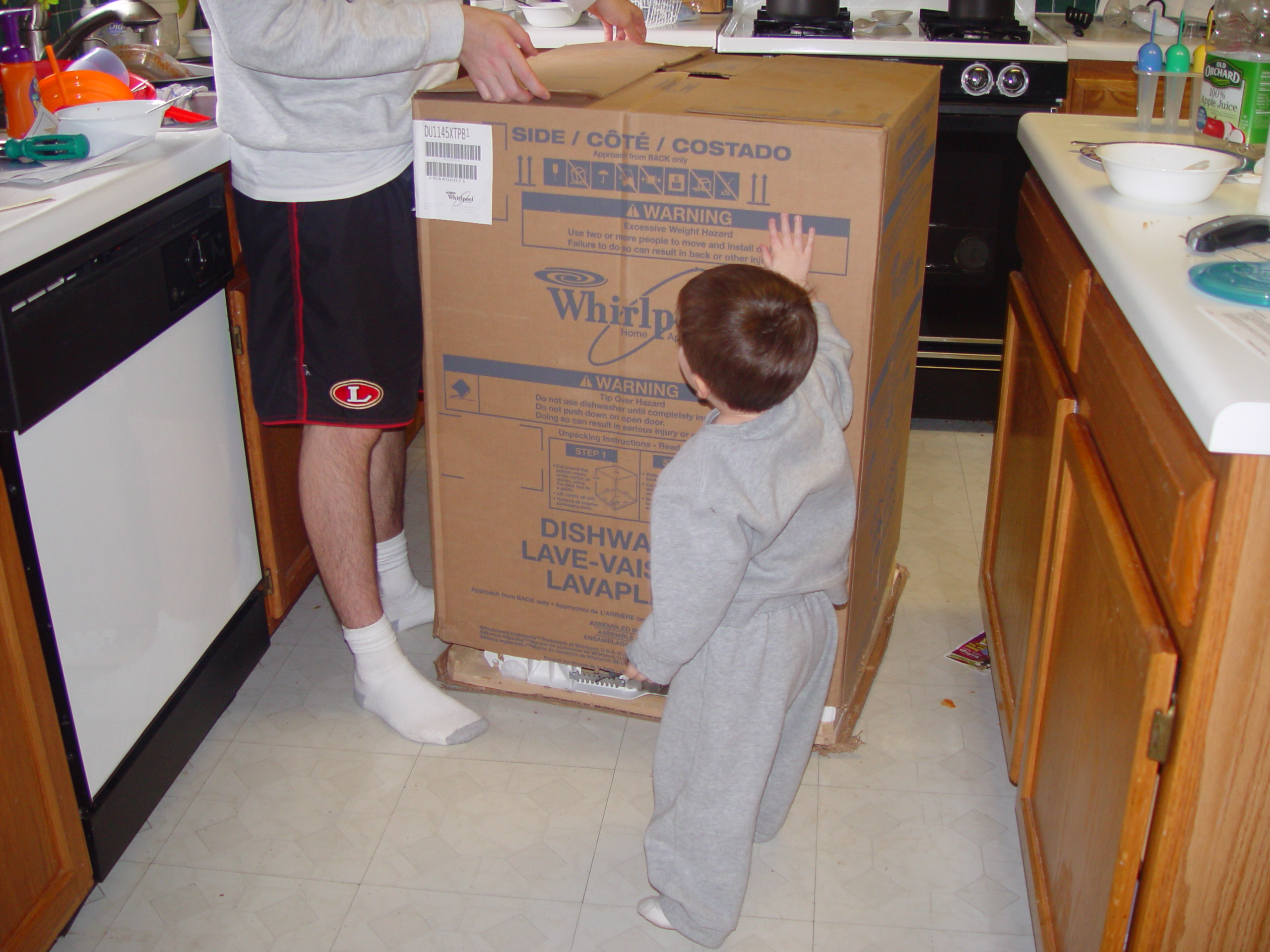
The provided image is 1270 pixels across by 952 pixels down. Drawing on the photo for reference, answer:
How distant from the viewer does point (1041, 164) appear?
4.69 feet

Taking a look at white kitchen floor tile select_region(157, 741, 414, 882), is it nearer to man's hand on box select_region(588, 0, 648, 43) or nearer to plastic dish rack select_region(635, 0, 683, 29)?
man's hand on box select_region(588, 0, 648, 43)

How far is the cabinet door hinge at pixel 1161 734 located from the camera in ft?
2.66

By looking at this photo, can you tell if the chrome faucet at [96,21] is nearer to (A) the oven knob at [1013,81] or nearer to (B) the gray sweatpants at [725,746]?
(B) the gray sweatpants at [725,746]

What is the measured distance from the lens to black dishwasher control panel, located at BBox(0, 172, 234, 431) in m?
1.09

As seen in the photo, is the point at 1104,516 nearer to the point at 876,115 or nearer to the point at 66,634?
the point at 876,115

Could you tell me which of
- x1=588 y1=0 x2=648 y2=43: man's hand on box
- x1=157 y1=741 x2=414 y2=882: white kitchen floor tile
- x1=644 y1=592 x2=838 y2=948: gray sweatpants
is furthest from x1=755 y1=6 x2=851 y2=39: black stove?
x1=157 y1=741 x2=414 y2=882: white kitchen floor tile

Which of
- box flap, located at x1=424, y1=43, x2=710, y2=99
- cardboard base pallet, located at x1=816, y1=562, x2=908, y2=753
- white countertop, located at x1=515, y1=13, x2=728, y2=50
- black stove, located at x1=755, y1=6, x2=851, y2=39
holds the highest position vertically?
box flap, located at x1=424, y1=43, x2=710, y2=99

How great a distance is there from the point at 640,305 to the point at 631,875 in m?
0.70

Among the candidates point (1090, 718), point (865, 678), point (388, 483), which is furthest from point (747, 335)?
point (388, 483)

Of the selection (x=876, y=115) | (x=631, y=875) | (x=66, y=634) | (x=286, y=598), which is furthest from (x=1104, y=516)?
(x=286, y=598)

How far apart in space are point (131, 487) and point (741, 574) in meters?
0.72

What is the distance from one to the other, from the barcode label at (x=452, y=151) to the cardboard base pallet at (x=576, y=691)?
2.47ft

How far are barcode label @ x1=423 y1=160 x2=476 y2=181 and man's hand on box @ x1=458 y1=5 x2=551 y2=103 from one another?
8 cm

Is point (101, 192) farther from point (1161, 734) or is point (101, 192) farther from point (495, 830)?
point (1161, 734)
